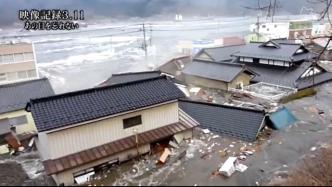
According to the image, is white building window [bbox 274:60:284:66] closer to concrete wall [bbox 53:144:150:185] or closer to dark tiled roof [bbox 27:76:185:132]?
dark tiled roof [bbox 27:76:185:132]

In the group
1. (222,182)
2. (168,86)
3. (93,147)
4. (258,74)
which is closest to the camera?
(222,182)

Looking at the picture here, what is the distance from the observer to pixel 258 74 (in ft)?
96.6

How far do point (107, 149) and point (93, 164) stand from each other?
0.84 metres

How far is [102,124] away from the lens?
42.9 feet

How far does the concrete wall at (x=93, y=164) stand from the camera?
1175 centimetres

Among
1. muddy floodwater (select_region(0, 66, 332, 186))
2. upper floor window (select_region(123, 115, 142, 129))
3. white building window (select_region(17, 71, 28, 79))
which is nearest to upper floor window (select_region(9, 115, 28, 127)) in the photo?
muddy floodwater (select_region(0, 66, 332, 186))

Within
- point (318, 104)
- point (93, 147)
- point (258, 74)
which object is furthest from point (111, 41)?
point (93, 147)

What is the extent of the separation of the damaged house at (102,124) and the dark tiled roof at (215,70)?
496 inches

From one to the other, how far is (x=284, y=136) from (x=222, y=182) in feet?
21.9

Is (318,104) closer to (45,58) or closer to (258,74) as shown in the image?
(258,74)

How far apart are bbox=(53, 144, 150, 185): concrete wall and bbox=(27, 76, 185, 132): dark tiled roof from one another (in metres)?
1.82

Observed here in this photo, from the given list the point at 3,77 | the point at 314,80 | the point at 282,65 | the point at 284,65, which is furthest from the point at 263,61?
the point at 3,77

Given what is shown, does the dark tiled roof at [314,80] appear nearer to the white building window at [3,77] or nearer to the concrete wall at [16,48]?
the concrete wall at [16,48]

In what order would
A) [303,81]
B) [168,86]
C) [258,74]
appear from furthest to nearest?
[258,74]
[303,81]
[168,86]
